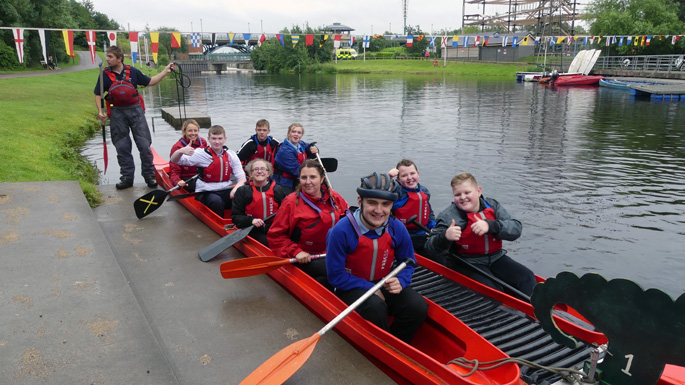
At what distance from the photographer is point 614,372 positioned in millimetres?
2816

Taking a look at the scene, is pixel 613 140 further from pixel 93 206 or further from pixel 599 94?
pixel 599 94

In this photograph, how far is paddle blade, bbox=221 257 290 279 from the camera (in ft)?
15.4

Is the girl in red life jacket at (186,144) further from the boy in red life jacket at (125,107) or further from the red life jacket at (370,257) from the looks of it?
the red life jacket at (370,257)

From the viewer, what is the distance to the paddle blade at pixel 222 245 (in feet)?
18.0

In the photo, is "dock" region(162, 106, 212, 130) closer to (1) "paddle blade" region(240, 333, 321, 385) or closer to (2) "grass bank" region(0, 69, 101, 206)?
(2) "grass bank" region(0, 69, 101, 206)

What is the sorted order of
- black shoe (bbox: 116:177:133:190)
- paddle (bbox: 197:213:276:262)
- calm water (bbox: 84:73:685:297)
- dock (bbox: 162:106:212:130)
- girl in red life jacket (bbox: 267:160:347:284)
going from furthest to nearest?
1. dock (bbox: 162:106:212:130)
2. black shoe (bbox: 116:177:133:190)
3. calm water (bbox: 84:73:685:297)
4. paddle (bbox: 197:213:276:262)
5. girl in red life jacket (bbox: 267:160:347:284)

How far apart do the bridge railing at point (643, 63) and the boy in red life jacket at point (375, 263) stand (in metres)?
40.9

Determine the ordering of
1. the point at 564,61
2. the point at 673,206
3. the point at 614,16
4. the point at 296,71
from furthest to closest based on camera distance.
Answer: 1. the point at 296,71
2. the point at 564,61
3. the point at 614,16
4. the point at 673,206

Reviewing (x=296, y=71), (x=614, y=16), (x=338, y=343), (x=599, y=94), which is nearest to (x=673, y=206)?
(x=338, y=343)

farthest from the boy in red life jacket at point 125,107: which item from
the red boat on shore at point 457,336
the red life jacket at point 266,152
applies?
the red boat on shore at point 457,336

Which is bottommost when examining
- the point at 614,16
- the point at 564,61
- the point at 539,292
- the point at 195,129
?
the point at 539,292

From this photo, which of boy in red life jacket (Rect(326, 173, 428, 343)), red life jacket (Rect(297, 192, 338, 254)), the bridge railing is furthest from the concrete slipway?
the bridge railing

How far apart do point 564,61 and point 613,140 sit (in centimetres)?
4226

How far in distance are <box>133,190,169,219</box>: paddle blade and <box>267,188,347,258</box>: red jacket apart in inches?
114
